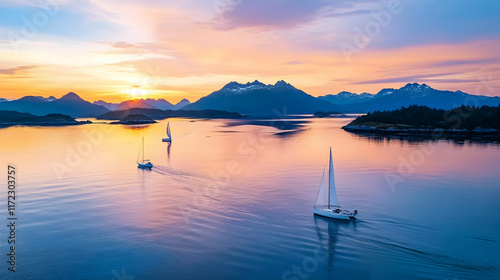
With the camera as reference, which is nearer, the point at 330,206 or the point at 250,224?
the point at 250,224

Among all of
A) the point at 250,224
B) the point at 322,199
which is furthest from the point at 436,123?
the point at 250,224

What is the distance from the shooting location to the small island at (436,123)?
161500 mm

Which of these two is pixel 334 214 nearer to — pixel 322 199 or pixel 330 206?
pixel 330 206

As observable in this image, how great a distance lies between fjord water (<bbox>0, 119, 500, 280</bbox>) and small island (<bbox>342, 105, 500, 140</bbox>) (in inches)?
4001

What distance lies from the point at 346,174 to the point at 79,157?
235ft

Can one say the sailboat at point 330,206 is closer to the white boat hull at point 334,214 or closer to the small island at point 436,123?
the white boat hull at point 334,214

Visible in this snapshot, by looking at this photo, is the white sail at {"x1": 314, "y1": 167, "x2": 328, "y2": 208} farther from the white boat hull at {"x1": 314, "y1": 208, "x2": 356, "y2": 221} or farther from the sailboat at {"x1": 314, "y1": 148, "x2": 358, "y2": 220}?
the white boat hull at {"x1": 314, "y1": 208, "x2": 356, "y2": 221}

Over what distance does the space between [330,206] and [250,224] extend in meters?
10.8

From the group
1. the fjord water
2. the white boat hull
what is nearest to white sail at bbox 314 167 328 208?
the white boat hull

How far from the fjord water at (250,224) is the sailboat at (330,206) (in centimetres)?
105

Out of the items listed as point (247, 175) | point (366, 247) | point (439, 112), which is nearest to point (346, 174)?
point (247, 175)

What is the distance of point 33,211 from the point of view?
139 feet

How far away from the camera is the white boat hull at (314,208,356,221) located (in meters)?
38.4

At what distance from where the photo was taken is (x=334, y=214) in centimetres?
3878
